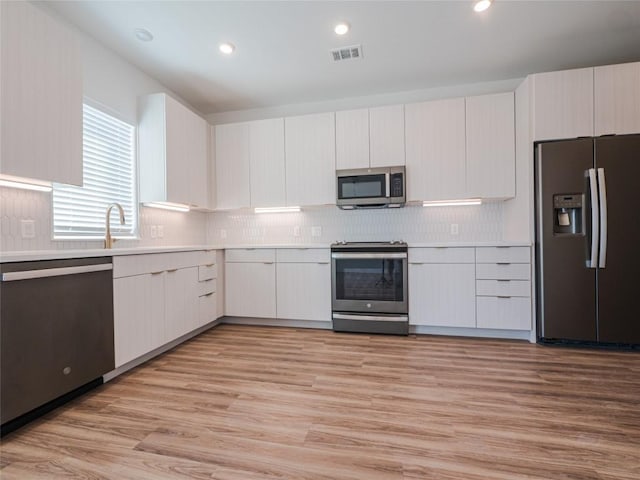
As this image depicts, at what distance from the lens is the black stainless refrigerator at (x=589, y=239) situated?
2547mm

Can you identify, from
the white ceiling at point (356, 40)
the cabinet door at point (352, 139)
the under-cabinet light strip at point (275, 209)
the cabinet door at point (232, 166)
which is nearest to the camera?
the white ceiling at point (356, 40)

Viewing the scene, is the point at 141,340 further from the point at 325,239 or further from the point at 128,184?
the point at 325,239

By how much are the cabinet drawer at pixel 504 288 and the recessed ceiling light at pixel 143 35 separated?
11.8ft

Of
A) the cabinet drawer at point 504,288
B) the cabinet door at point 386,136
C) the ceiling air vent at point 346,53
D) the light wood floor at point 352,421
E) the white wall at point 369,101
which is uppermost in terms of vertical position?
the ceiling air vent at point 346,53

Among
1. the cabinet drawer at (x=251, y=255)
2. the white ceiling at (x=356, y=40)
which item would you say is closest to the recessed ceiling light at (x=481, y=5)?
the white ceiling at (x=356, y=40)

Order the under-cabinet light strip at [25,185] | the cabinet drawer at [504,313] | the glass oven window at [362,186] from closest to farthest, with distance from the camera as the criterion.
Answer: the under-cabinet light strip at [25,185]
the cabinet drawer at [504,313]
the glass oven window at [362,186]

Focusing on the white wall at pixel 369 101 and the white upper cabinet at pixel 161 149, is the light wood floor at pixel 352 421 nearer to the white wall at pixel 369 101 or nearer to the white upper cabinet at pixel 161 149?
the white upper cabinet at pixel 161 149

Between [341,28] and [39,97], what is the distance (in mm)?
2131

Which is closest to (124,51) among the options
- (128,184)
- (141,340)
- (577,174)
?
(128,184)

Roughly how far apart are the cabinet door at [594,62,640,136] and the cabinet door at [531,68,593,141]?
0.07 m

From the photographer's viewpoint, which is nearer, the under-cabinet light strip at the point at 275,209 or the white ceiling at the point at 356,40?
the white ceiling at the point at 356,40

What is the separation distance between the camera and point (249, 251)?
11.5 ft

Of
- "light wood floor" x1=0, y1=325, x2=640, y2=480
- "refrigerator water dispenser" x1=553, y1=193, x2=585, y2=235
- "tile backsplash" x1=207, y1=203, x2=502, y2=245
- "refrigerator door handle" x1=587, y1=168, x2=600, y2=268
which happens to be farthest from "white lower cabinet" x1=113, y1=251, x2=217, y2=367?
"refrigerator door handle" x1=587, y1=168, x2=600, y2=268

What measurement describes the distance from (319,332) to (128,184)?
2392 millimetres
